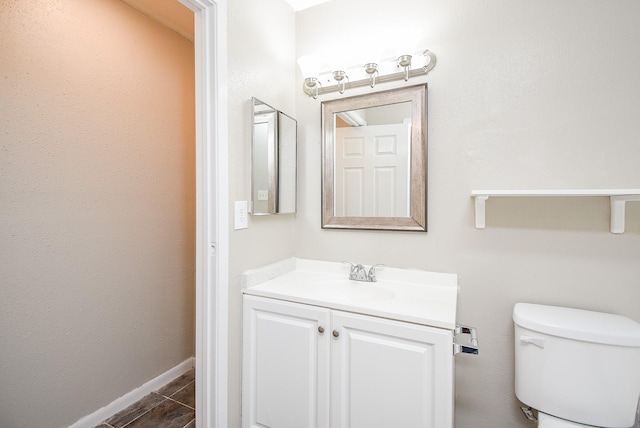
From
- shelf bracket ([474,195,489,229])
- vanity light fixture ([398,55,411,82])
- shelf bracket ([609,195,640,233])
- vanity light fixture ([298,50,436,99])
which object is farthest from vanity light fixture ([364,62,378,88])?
shelf bracket ([609,195,640,233])

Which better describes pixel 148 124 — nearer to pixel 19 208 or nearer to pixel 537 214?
pixel 19 208

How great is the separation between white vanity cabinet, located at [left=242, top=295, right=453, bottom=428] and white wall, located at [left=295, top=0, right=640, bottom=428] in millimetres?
492

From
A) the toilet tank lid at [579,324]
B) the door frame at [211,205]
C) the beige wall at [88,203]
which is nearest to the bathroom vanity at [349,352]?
the door frame at [211,205]

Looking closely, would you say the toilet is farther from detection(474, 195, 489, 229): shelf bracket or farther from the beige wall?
the beige wall

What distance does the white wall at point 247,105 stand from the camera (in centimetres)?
130

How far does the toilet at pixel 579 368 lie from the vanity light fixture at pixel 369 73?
47.4 inches

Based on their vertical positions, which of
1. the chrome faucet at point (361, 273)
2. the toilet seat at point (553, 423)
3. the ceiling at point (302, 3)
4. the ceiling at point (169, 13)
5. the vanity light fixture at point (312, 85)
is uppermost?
the ceiling at point (302, 3)

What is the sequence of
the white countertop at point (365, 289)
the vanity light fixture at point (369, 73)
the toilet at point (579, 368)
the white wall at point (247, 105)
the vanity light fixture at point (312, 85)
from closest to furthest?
the toilet at point (579, 368)
the white countertop at point (365, 289)
the white wall at point (247, 105)
the vanity light fixture at point (369, 73)
the vanity light fixture at point (312, 85)

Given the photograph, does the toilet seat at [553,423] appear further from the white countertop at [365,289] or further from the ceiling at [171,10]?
the ceiling at [171,10]

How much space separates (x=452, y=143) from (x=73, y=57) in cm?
191

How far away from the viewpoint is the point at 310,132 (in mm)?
1704

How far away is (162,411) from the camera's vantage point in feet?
5.46

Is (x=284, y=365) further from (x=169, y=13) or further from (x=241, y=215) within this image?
(x=169, y=13)

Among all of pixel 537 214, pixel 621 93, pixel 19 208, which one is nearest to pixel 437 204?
pixel 537 214
